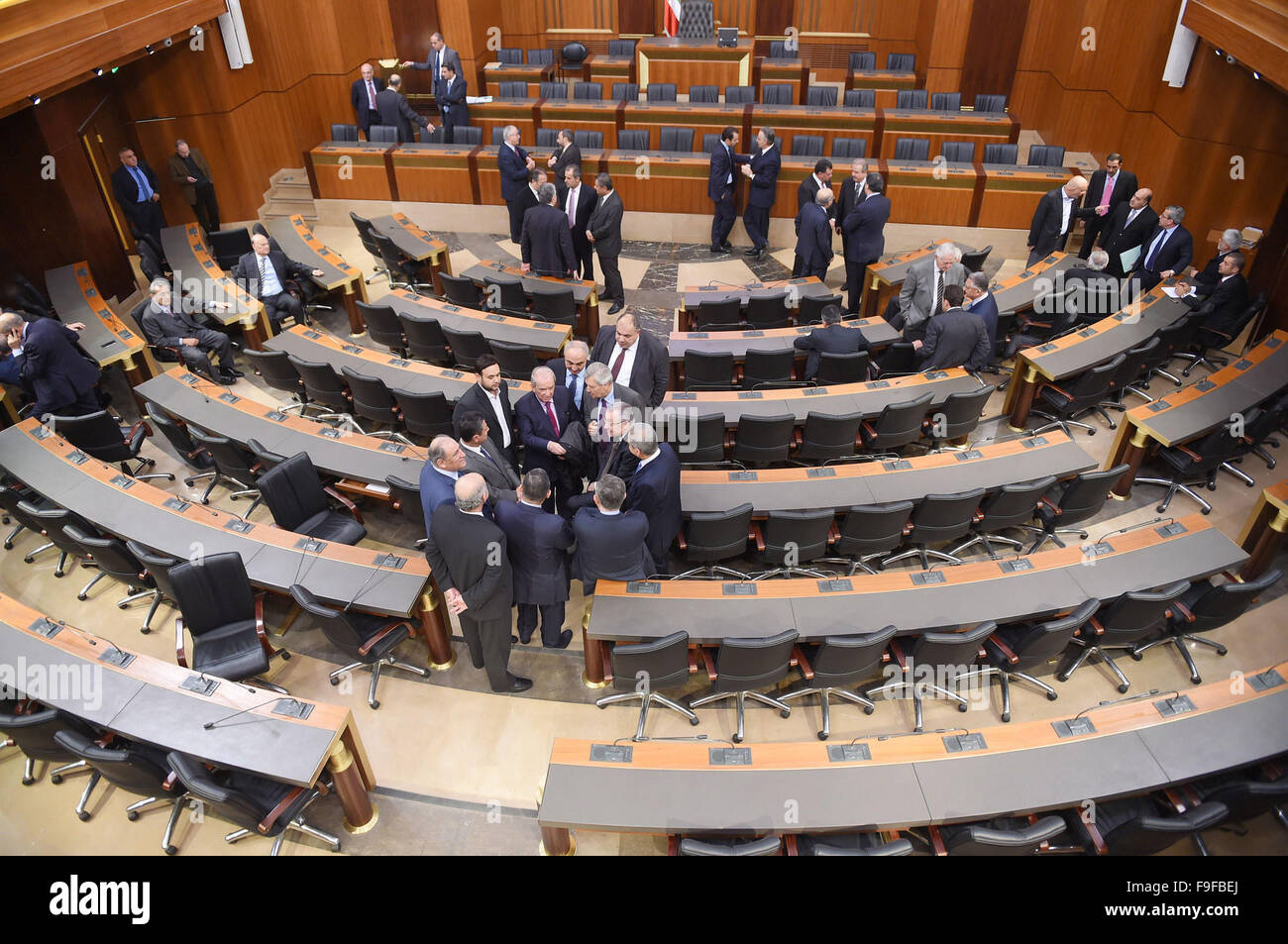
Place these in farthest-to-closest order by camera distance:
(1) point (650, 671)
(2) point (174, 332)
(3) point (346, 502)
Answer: (2) point (174, 332), (3) point (346, 502), (1) point (650, 671)

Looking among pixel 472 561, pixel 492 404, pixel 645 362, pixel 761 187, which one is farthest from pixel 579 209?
pixel 472 561

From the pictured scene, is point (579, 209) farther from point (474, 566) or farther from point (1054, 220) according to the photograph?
point (474, 566)

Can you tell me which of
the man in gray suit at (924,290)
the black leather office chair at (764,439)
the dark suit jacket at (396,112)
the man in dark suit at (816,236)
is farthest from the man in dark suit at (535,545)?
the dark suit jacket at (396,112)

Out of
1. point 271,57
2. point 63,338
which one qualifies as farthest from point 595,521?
point 271,57

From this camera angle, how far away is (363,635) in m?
5.17

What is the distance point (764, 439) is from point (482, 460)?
2359mm

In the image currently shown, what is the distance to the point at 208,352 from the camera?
863 cm

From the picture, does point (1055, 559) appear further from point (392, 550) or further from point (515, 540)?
point (392, 550)

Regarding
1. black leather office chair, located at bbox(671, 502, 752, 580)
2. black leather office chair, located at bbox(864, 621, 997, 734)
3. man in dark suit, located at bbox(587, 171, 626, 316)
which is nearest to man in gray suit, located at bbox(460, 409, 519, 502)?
black leather office chair, located at bbox(671, 502, 752, 580)

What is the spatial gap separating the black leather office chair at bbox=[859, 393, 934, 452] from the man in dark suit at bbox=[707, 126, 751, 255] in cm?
493

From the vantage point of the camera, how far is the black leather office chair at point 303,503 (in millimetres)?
5770

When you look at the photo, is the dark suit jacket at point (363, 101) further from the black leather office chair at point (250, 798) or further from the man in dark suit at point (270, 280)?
the black leather office chair at point (250, 798)

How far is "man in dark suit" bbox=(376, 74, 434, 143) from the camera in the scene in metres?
11.9

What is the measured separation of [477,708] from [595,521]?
1549 millimetres
